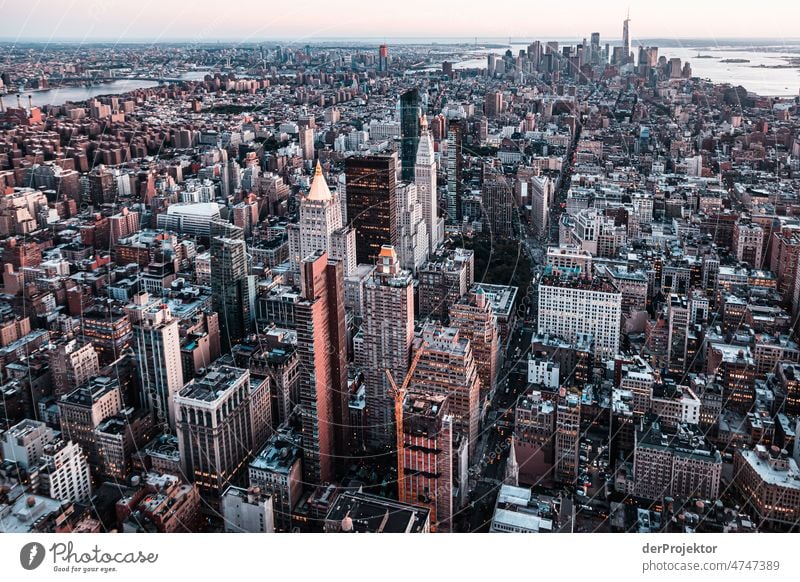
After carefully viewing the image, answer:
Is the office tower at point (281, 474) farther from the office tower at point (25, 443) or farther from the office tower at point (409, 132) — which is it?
the office tower at point (409, 132)

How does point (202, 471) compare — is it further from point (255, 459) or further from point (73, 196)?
point (73, 196)

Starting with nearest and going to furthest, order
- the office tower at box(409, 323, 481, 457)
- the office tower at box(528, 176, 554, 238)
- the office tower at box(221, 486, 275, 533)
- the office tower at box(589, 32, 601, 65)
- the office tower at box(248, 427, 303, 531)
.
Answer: the office tower at box(589, 32, 601, 65)
the office tower at box(221, 486, 275, 533)
the office tower at box(248, 427, 303, 531)
the office tower at box(409, 323, 481, 457)
the office tower at box(528, 176, 554, 238)

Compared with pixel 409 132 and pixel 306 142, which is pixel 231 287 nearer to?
pixel 409 132

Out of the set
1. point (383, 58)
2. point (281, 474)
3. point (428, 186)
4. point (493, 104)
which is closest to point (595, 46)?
point (383, 58)
